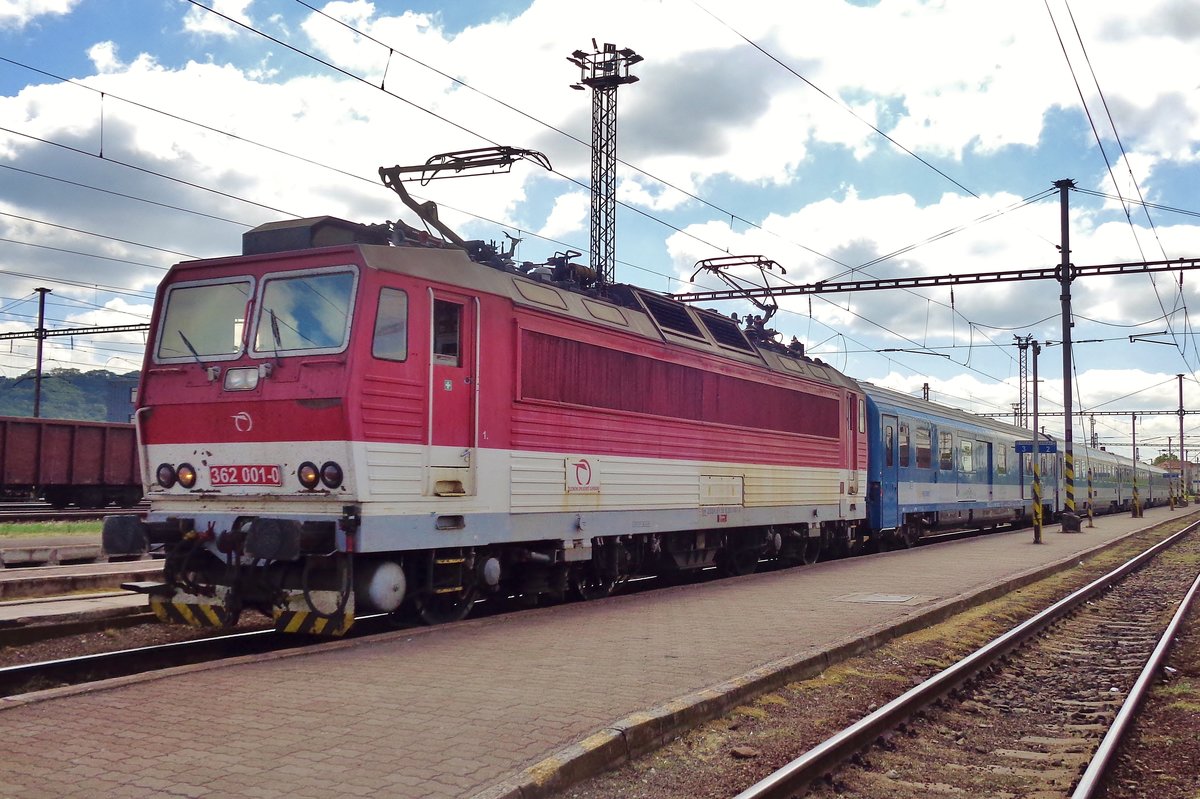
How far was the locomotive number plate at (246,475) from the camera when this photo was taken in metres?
8.89

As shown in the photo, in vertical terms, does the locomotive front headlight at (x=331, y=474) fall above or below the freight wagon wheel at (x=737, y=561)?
above

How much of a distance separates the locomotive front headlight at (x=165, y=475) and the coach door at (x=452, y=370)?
2.43 meters

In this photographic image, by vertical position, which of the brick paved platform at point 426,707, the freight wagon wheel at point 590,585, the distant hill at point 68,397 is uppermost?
the distant hill at point 68,397

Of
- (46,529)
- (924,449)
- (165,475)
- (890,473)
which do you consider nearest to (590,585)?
(165,475)

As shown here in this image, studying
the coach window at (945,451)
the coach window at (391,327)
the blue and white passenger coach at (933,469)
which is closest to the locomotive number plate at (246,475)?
the coach window at (391,327)

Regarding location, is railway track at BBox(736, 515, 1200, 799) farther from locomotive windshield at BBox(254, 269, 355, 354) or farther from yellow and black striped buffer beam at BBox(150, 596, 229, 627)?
yellow and black striped buffer beam at BBox(150, 596, 229, 627)

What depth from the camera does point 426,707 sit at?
20.8 feet

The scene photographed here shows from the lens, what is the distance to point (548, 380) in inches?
431

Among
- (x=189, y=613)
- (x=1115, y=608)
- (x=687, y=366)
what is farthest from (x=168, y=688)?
(x=1115, y=608)

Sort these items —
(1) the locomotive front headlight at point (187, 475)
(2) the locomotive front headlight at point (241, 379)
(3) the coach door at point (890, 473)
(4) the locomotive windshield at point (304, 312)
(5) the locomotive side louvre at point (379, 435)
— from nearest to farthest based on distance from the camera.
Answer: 1. (5) the locomotive side louvre at point (379, 435)
2. (4) the locomotive windshield at point (304, 312)
3. (2) the locomotive front headlight at point (241, 379)
4. (1) the locomotive front headlight at point (187, 475)
5. (3) the coach door at point (890, 473)

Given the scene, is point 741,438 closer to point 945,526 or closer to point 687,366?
point 687,366

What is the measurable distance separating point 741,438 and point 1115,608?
5.57 meters

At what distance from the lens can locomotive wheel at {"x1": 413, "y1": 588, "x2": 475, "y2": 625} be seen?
32.3 ft

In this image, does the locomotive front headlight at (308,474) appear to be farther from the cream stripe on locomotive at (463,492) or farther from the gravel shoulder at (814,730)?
the gravel shoulder at (814,730)
